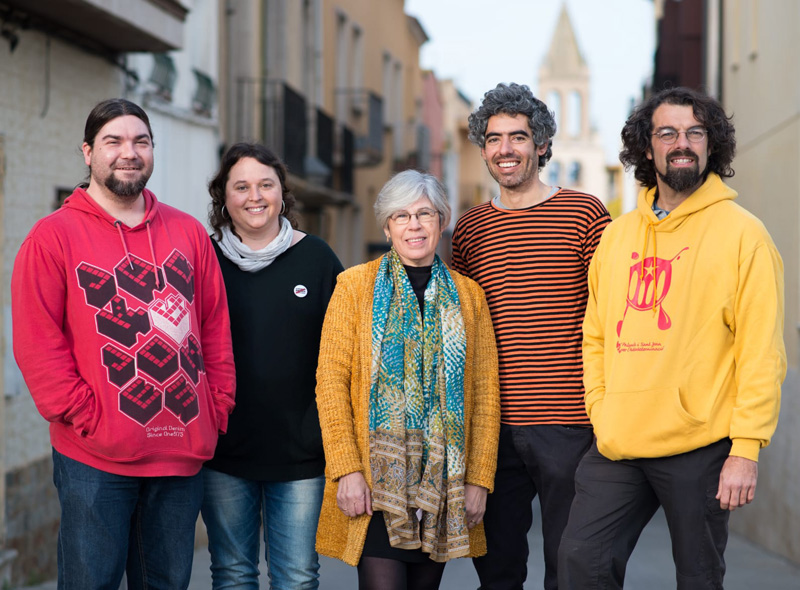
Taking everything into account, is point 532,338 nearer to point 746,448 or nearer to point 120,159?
point 746,448

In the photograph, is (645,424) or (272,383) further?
(272,383)

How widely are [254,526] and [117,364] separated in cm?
100

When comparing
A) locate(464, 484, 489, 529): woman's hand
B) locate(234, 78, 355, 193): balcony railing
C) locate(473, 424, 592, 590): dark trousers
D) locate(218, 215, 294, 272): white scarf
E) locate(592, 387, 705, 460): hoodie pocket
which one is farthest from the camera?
locate(234, 78, 355, 193): balcony railing

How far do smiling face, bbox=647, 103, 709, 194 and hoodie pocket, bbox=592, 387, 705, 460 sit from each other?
2.35 feet

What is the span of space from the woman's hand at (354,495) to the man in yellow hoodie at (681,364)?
0.70 metres

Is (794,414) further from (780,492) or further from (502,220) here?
(502,220)

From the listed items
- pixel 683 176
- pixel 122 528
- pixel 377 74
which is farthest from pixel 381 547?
pixel 377 74

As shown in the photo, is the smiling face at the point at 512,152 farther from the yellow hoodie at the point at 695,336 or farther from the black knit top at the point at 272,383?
the black knit top at the point at 272,383

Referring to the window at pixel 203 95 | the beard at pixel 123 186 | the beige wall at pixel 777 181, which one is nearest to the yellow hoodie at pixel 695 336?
the beard at pixel 123 186

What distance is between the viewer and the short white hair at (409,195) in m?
4.21

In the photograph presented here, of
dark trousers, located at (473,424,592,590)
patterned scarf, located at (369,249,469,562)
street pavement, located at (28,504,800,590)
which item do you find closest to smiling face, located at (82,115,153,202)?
patterned scarf, located at (369,249,469,562)

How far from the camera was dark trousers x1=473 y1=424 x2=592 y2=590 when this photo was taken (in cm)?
431

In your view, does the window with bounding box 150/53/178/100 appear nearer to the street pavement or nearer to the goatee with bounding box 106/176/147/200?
the street pavement

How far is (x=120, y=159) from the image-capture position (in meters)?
3.89
